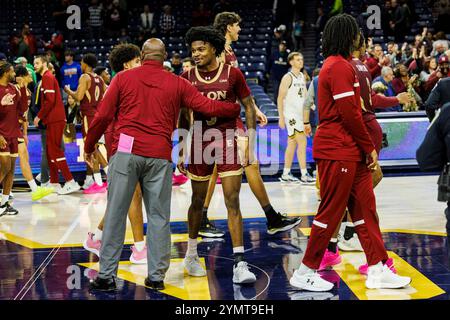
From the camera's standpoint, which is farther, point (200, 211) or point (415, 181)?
point (415, 181)

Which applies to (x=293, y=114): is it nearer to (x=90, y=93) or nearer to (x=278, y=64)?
(x=90, y=93)

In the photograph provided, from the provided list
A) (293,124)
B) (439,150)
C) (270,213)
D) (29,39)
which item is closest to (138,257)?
(270,213)

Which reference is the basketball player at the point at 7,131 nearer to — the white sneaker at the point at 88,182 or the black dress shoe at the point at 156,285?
the white sneaker at the point at 88,182

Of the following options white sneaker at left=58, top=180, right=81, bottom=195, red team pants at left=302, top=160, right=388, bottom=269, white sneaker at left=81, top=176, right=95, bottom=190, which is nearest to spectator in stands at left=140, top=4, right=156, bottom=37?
white sneaker at left=81, top=176, right=95, bottom=190

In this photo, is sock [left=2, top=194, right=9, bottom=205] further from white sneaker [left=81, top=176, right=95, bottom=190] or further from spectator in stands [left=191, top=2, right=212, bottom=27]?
spectator in stands [left=191, top=2, right=212, bottom=27]

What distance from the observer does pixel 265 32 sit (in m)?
19.6

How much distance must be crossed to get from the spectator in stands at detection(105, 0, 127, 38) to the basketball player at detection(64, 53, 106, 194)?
806 cm

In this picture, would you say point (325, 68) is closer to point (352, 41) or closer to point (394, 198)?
point (352, 41)

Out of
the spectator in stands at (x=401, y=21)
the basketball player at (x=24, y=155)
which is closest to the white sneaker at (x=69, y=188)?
the basketball player at (x=24, y=155)

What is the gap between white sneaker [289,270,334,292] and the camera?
5789mm
